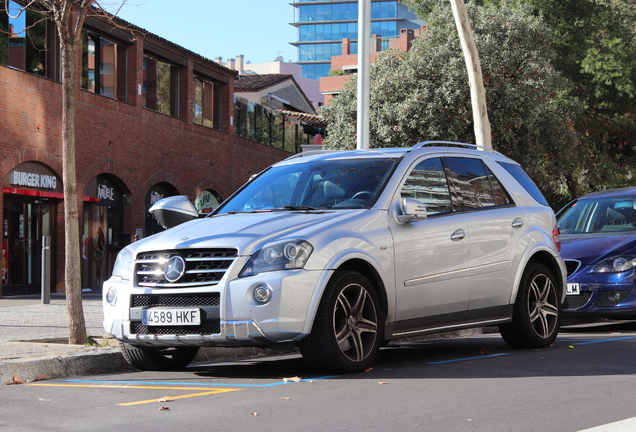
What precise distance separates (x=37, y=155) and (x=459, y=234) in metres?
15.4

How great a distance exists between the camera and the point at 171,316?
6.63 meters

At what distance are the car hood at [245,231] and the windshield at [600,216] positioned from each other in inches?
228

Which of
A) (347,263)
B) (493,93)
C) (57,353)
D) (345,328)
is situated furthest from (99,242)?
(345,328)

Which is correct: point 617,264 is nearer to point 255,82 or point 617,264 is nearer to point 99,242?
point 99,242

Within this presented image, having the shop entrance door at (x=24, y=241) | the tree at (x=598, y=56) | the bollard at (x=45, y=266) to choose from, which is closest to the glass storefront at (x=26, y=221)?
the shop entrance door at (x=24, y=241)

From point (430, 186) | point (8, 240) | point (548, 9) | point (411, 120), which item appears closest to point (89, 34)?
point (8, 240)

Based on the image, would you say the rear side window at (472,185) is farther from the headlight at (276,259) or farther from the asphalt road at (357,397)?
the headlight at (276,259)

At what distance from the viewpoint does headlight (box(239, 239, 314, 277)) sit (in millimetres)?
6461

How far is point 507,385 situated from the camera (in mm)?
6234

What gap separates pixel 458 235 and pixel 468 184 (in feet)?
2.44

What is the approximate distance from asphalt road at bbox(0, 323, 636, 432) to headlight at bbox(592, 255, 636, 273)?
2609mm

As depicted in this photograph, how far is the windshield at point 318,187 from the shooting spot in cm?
752

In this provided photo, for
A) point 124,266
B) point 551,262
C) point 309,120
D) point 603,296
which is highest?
point 309,120

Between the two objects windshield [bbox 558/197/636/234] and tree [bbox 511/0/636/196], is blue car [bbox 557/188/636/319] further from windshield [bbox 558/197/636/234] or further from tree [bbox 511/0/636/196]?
tree [bbox 511/0/636/196]
